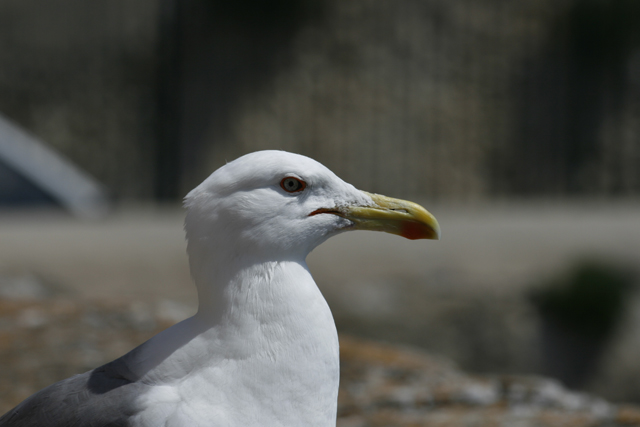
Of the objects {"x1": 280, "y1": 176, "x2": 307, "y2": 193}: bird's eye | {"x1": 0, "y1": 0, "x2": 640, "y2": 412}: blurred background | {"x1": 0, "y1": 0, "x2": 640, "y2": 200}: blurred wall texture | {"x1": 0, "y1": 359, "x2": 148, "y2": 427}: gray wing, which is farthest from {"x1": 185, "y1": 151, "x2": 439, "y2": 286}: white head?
{"x1": 0, "y1": 0, "x2": 640, "y2": 200}: blurred wall texture

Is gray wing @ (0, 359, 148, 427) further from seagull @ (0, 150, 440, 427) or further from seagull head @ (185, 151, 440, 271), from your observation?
seagull head @ (185, 151, 440, 271)

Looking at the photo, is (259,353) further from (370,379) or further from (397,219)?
(370,379)

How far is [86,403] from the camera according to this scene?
52.3 inches

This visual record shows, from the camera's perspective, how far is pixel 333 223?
142 cm

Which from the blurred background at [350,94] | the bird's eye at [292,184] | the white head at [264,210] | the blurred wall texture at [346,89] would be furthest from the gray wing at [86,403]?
the blurred wall texture at [346,89]

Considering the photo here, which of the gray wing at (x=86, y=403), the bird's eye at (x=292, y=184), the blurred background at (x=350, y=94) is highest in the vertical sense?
the blurred background at (x=350, y=94)

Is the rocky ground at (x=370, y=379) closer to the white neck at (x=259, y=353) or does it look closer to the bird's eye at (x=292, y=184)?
the white neck at (x=259, y=353)

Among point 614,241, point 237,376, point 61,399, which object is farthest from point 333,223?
point 614,241

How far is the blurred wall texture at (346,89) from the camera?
884 centimetres

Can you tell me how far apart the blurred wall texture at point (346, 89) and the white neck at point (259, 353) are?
7.80 meters

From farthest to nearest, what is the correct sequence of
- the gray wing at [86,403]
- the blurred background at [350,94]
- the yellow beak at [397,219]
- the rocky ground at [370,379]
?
the blurred background at [350,94], the rocky ground at [370,379], the yellow beak at [397,219], the gray wing at [86,403]

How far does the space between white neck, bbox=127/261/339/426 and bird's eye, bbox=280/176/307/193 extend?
151 millimetres

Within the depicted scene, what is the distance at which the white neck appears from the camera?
1.29 m

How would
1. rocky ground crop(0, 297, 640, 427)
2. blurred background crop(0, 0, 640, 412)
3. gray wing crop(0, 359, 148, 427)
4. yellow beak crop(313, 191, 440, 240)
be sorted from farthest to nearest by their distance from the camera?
blurred background crop(0, 0, 640, 412) < rocky ground crop(0, 297, 640, 427) < yellow beak crop(313, 191, 440, 240) < gray wing crop(0, 359, 148, 427)
